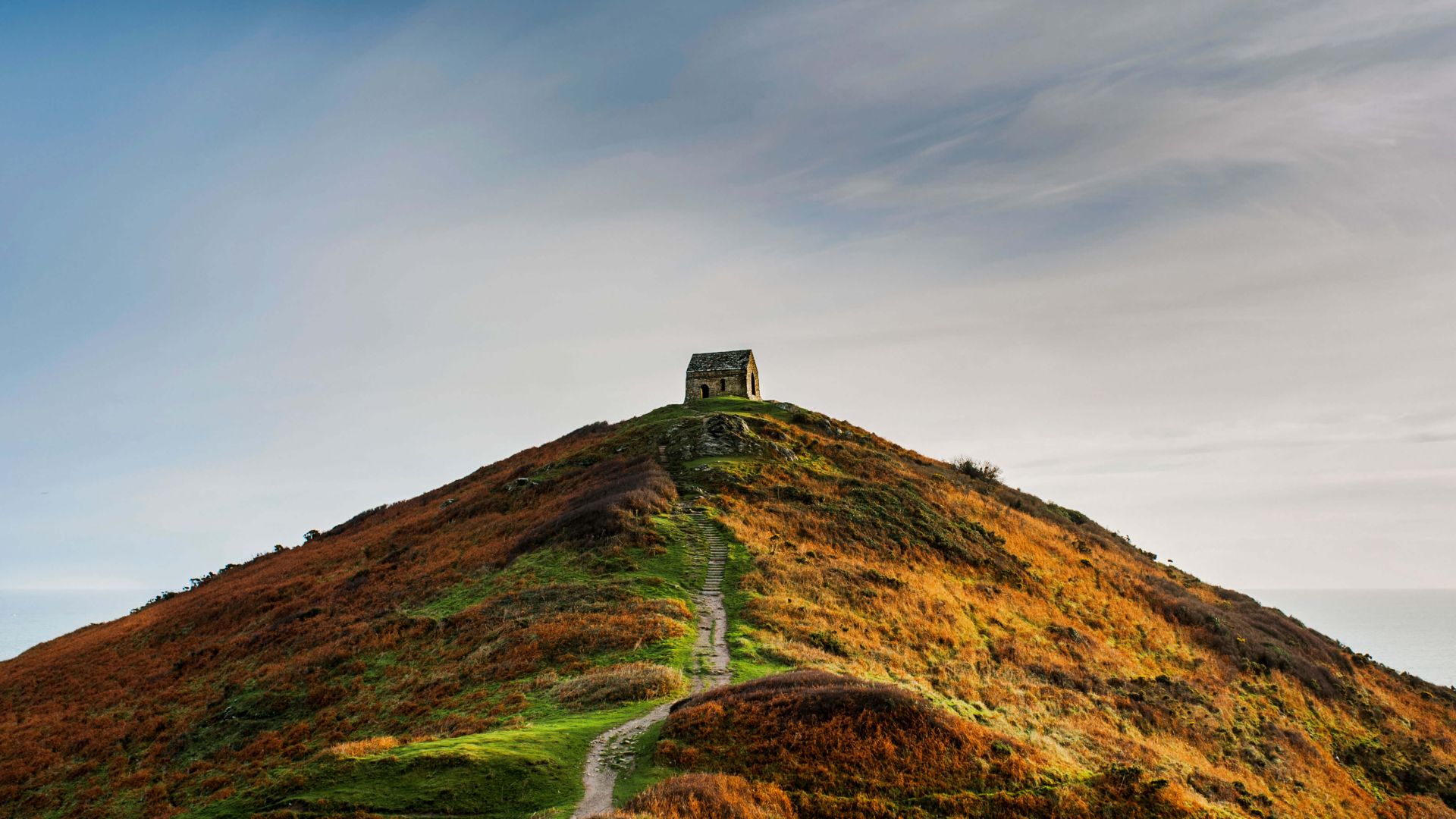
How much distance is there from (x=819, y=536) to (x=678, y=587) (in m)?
10.4

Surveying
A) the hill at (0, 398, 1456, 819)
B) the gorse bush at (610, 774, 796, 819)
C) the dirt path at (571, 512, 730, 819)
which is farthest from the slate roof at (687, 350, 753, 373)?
the gorse bush at (610, 774, 796, 819)

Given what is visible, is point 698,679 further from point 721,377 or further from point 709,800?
point 721,377

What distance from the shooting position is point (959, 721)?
16.6m

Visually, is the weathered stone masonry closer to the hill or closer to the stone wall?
the stone wall

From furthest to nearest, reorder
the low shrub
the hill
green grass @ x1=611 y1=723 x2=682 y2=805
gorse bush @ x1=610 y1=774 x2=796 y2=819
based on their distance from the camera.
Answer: the low shrub < the hill < green grass @ x1=611 y1=723 x2=682 y2=805 < gorse bush @ x1=610 y1=774 x2=796 y2=819

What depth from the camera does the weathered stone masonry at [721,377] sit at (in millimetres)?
70250

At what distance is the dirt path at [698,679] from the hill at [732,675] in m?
0.41

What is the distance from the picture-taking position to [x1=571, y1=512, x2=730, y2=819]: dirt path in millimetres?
14641

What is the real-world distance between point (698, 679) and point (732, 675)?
41.4 inches

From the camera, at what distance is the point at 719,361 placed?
7175 cm

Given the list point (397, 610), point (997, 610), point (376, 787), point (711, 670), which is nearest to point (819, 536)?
point (997, 610)

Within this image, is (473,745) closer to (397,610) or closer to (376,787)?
(376,787)

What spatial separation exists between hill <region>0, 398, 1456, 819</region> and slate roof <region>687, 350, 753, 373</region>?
17.3 meters

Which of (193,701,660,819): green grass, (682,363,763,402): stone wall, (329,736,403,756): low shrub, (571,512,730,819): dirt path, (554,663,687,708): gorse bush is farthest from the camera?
(682,363,763,402): stone wall
